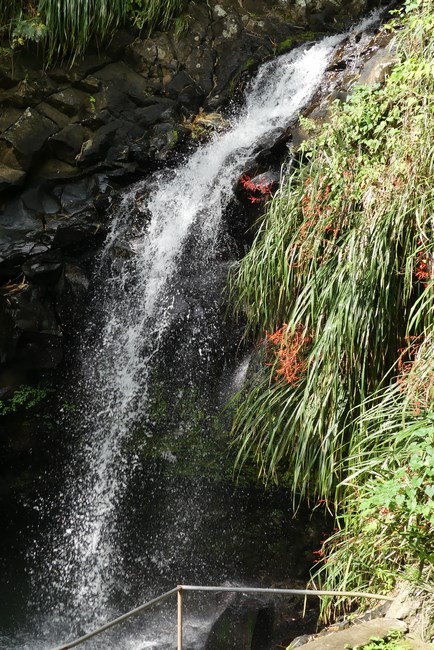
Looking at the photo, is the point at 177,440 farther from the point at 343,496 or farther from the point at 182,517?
the point at 343,496

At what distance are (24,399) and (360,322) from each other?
4.05 m

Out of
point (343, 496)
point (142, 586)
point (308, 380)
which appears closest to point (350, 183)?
point (308, 380)

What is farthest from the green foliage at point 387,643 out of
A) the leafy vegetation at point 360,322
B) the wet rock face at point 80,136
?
the wet rock face at point 80,136

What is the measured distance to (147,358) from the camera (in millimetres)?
6859

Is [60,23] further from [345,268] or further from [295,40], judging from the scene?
[345,268]

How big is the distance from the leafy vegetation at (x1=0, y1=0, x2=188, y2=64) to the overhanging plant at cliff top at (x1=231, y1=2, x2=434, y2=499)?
3.69 meters

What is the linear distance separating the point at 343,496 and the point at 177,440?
102 inches

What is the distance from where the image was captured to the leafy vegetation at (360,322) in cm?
358

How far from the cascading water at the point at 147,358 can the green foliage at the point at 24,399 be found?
46 cm

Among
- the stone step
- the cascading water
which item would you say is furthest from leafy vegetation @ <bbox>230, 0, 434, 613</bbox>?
the cascading water

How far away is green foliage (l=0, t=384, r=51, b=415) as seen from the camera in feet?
22.9

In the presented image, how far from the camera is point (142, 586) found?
5.98 m

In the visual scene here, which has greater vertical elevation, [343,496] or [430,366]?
[430,366]

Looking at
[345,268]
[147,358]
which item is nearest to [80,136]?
[147,358]
